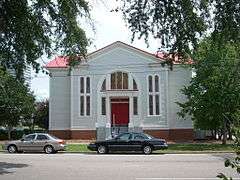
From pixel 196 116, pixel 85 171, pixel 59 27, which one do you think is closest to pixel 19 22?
pixel 59 27

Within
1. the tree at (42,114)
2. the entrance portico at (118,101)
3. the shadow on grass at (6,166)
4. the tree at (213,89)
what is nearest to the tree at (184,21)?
the shadow on grass at (6,166)

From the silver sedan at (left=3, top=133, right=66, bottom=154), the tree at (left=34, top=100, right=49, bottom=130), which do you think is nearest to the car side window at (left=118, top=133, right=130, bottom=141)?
the silver sedan at (left=3, top=133, right=66, bottom=154)

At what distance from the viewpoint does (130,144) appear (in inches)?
1303

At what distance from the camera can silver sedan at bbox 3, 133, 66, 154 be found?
34812mm

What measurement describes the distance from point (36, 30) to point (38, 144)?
20402 mm

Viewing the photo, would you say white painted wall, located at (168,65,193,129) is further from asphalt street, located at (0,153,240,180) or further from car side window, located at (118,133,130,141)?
asphalt street, located at (0,153,240,180)

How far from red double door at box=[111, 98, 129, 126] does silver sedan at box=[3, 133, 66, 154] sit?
15.8m

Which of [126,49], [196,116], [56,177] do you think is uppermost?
[126,49]

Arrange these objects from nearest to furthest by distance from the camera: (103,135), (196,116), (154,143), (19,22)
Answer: (19,22)
(154,143)
(196,116)
(103,135)

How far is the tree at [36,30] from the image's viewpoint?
46.7 ft

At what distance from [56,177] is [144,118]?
32.0m

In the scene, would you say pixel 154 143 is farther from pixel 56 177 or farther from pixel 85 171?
pixel 56 177

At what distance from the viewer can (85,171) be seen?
2059 centimetres

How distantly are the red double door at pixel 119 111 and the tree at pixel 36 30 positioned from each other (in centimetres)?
3182
